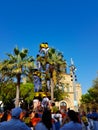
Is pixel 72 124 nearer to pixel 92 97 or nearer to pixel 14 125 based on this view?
pixel 14 125

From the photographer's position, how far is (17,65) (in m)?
28.9

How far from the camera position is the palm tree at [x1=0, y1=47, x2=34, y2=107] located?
94.2 ft

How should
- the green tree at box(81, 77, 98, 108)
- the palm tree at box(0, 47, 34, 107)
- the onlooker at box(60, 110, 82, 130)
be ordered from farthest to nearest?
the green tree at box(81, 77, 98, 108)
the palm tree at box(0, 47, 34, 107)
the onlooker at box(60, 110, 82, 130)

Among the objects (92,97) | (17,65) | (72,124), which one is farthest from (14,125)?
(92,97)

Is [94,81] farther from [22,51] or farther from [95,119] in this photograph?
[95,119]

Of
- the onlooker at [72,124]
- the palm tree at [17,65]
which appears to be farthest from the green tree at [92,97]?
the onlooker at [72,124]

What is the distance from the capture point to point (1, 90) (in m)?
40.6

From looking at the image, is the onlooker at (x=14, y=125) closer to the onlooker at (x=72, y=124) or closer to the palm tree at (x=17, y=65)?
the onlooker at (x=72, y=124)

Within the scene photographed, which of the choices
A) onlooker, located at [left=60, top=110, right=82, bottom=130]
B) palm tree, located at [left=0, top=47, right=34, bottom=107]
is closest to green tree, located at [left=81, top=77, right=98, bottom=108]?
palm tree, located at [left=0, top=47, right=34, bottom=107]

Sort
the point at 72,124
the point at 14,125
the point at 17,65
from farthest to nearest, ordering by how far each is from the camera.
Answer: the point at 17,65
the point at 72,124
the point at 14,125

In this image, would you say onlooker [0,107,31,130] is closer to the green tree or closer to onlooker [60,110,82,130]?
onlooker [60,110,82,130]

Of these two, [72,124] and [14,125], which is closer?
[14,125]

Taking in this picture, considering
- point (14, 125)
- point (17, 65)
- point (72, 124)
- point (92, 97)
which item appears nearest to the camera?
point (14, 125)

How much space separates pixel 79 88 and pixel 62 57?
37.7 meters
